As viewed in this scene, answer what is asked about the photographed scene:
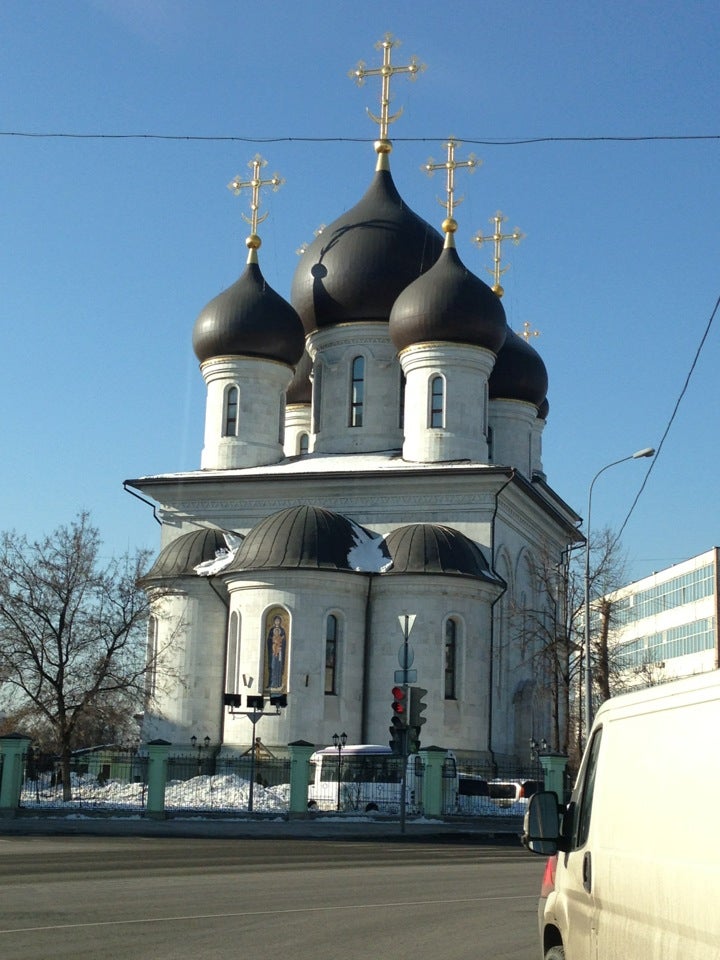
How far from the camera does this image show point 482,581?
36.6 metres

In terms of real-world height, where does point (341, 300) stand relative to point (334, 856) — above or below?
above

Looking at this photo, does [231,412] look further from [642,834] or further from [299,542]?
[642,834]

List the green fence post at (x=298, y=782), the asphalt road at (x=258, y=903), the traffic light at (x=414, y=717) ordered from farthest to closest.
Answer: the green fence post at (x=298, y=782) < the traffic light at (x=414, y=717) < the asphalt road at (x=258, y=903)

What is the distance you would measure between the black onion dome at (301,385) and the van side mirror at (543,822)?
4038cm

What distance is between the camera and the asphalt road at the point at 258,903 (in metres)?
9.45

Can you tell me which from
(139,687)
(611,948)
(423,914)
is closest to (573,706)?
(139,687)

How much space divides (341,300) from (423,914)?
31856 mm

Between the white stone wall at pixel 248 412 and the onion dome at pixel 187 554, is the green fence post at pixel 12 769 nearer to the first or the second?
the onion dome at pixel 187 554

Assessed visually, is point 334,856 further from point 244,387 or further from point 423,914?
point 244,387

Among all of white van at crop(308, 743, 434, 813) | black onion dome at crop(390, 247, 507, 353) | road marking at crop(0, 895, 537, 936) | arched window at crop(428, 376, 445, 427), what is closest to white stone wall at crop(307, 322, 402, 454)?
black onion dome at crop(390, 247, 507, 353)

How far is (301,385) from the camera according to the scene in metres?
46.9

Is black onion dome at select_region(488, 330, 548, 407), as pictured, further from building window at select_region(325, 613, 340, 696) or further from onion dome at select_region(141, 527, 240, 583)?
building window at select_region(325, 613, 340, 696)

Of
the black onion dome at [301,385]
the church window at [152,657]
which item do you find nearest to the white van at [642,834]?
the church window at [152,657]

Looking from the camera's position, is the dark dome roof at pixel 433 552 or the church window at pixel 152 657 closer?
the dark dome roof at pixel 433 552
